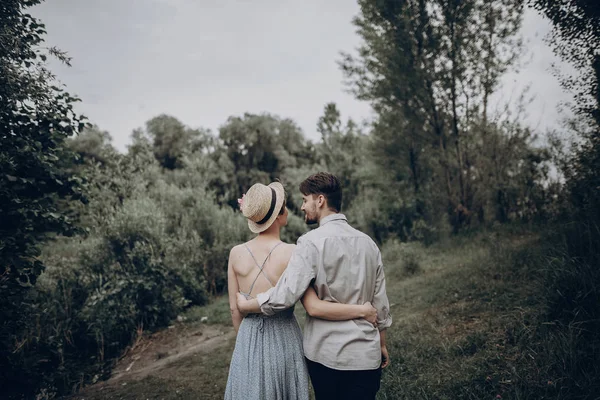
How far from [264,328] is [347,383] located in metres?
0.64

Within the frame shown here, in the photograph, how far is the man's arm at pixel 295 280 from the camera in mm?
1984

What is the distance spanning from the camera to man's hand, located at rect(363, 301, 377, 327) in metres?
Result: 2.00

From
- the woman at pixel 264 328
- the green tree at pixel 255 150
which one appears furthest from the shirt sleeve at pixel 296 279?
the green tree at pixel 255 150

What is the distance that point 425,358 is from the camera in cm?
438

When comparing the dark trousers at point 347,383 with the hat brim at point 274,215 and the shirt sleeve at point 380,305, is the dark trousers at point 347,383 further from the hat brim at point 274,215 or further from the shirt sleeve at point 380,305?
the hat brim at point 274,215

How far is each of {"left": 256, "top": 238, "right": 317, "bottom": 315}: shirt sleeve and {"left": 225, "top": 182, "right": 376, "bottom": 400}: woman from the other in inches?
13.7

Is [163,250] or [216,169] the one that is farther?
[216,169]

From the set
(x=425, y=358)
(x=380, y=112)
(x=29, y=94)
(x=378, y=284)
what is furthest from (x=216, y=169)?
(x=378, y=284)

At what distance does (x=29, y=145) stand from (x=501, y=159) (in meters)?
13.1

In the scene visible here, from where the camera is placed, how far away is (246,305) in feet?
7.39

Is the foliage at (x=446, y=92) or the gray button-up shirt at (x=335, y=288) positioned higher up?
the foliage at (x=446, y=92)

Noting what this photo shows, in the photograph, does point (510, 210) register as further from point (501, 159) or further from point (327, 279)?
point (327, 279)

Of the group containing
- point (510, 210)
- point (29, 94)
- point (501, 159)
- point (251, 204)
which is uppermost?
point (29, 94)

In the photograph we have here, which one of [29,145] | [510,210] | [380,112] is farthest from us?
[380,112]
